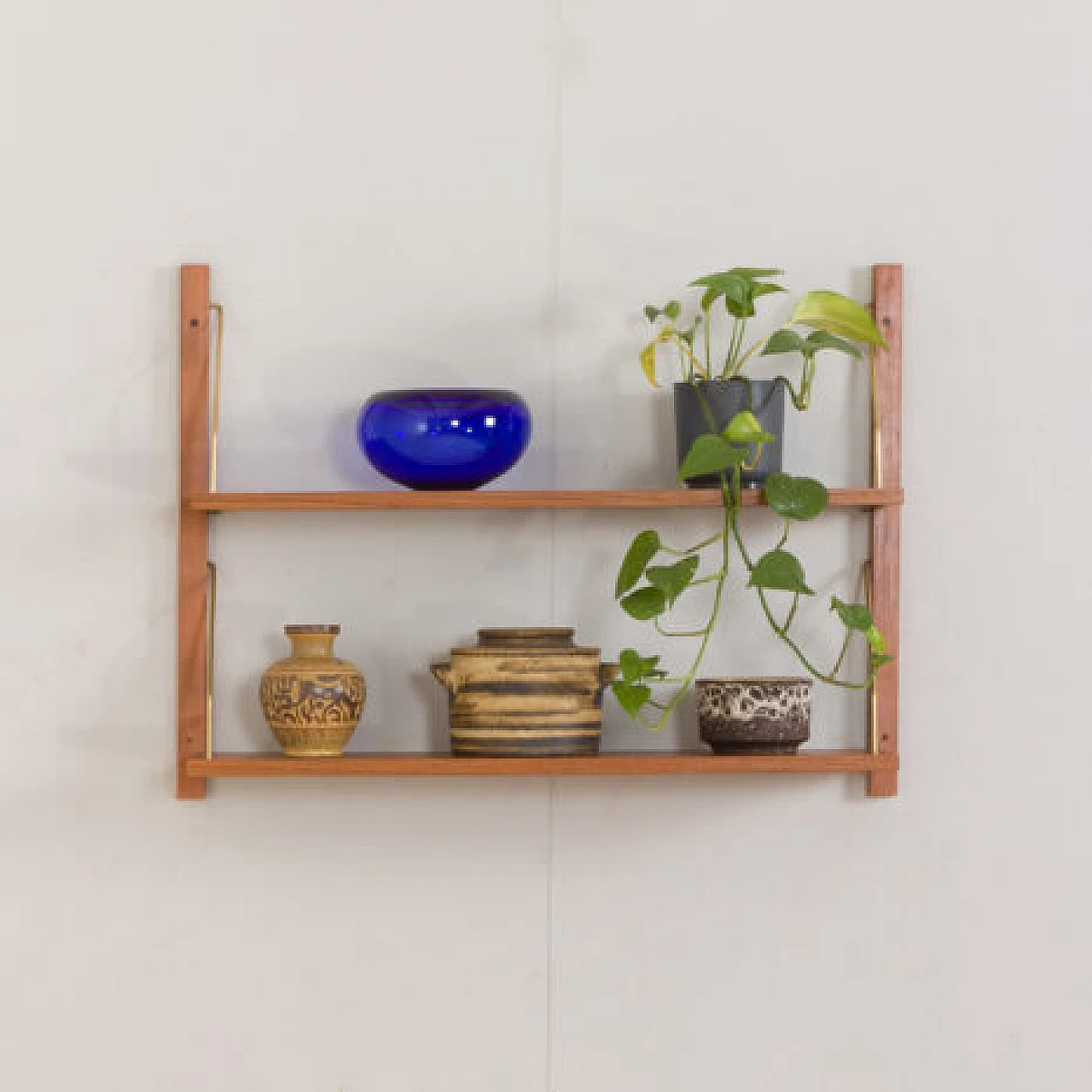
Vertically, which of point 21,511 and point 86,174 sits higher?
point 86,174

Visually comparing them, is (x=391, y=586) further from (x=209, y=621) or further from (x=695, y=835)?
(x=695, y=835)

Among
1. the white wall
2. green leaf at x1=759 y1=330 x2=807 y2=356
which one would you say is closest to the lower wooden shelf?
the white wall

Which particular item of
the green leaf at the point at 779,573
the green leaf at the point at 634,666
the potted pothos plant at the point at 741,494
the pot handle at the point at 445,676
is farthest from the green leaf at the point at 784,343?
the pot handle at the point at 445,676

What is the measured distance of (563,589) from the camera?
76.0 inches

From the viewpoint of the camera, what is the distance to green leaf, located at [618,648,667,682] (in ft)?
5.82

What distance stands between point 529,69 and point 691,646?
72 cm

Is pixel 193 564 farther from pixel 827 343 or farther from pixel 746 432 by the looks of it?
pixel 827 343

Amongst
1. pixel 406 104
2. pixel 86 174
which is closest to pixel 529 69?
pixel 406 104

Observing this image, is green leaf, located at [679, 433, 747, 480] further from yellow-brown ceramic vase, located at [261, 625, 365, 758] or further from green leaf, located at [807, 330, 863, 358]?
yellow-brown ceramic vase, located at [261, 625, 365, 758]

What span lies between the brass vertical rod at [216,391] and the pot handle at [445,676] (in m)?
0.35

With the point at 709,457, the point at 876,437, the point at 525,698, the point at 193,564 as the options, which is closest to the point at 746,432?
the point at 709,457

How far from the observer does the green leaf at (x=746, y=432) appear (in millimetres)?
1719

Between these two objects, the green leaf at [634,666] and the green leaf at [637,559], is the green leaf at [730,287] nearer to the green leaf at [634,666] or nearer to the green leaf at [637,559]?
the green leaf at [637,559]

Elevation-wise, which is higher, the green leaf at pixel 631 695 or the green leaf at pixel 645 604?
the green leaf at pixel 645 604
